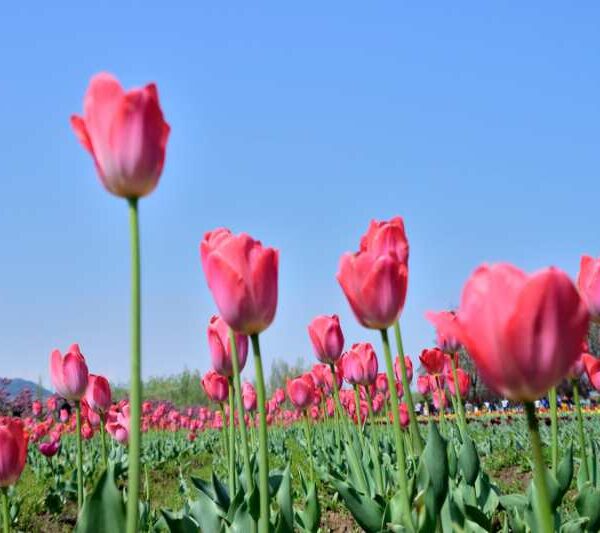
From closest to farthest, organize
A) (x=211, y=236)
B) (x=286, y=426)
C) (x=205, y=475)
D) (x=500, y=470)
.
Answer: (x=211, y=236), (x=500, y=470), (x=205, y=475), (x=286, y=426)

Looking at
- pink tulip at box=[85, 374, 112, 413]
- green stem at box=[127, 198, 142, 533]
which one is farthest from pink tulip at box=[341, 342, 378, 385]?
green stem at box=[127, 198, 142, 533]

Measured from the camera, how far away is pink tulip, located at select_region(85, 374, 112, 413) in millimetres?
3676

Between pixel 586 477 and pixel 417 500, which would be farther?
pixel 586 477

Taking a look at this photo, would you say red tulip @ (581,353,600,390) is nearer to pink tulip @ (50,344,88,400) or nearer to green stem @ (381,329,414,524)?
green stem @ (381,329,414,524)

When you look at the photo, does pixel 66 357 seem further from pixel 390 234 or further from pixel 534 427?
pixel 534 427

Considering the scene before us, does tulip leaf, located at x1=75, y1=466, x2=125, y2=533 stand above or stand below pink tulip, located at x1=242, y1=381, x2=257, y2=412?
below

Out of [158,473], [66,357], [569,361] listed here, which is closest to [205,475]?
[158,473]

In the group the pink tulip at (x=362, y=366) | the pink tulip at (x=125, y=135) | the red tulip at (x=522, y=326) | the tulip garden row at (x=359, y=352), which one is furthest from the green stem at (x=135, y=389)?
the pink tulip at (x=362, y=366)

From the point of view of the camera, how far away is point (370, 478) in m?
4.39

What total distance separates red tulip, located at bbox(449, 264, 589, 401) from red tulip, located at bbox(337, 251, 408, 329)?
0.69 meters

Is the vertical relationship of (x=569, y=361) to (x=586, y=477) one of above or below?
above

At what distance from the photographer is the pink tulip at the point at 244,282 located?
171 cm

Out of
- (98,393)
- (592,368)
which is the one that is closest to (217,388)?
(98,393)

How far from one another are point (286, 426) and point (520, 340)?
15032 millimetres
